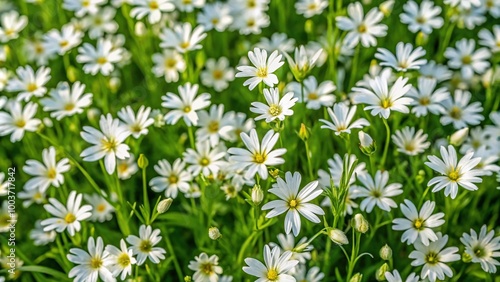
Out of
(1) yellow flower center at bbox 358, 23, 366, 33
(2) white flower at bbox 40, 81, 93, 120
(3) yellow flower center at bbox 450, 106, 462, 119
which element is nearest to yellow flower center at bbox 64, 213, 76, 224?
(2) white flower at bbox 40, 81, 93, 120

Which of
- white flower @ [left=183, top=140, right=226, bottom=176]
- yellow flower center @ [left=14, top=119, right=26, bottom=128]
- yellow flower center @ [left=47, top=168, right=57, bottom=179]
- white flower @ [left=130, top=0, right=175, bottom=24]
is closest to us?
white flower @ [left=183, top=140, right=226, bottom=176]

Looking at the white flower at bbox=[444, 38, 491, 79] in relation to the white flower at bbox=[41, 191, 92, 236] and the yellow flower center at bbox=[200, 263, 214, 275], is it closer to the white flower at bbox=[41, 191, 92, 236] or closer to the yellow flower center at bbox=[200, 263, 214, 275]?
the yellow flower center at bbox=[200, 263, 214, 275]

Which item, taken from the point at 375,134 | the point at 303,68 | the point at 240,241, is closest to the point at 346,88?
the point at 375,134

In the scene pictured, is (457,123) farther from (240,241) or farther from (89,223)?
(89,223)

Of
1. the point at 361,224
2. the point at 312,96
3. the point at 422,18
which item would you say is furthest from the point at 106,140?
the point at 422,18

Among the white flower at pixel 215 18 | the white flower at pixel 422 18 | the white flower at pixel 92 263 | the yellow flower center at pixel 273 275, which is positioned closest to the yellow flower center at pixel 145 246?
the white flower at pixel 92 263

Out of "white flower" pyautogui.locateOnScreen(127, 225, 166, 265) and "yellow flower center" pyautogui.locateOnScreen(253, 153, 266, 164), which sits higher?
"yellow flower center" pyautogui.locateOnScreen(253, 153, 266, 164)
